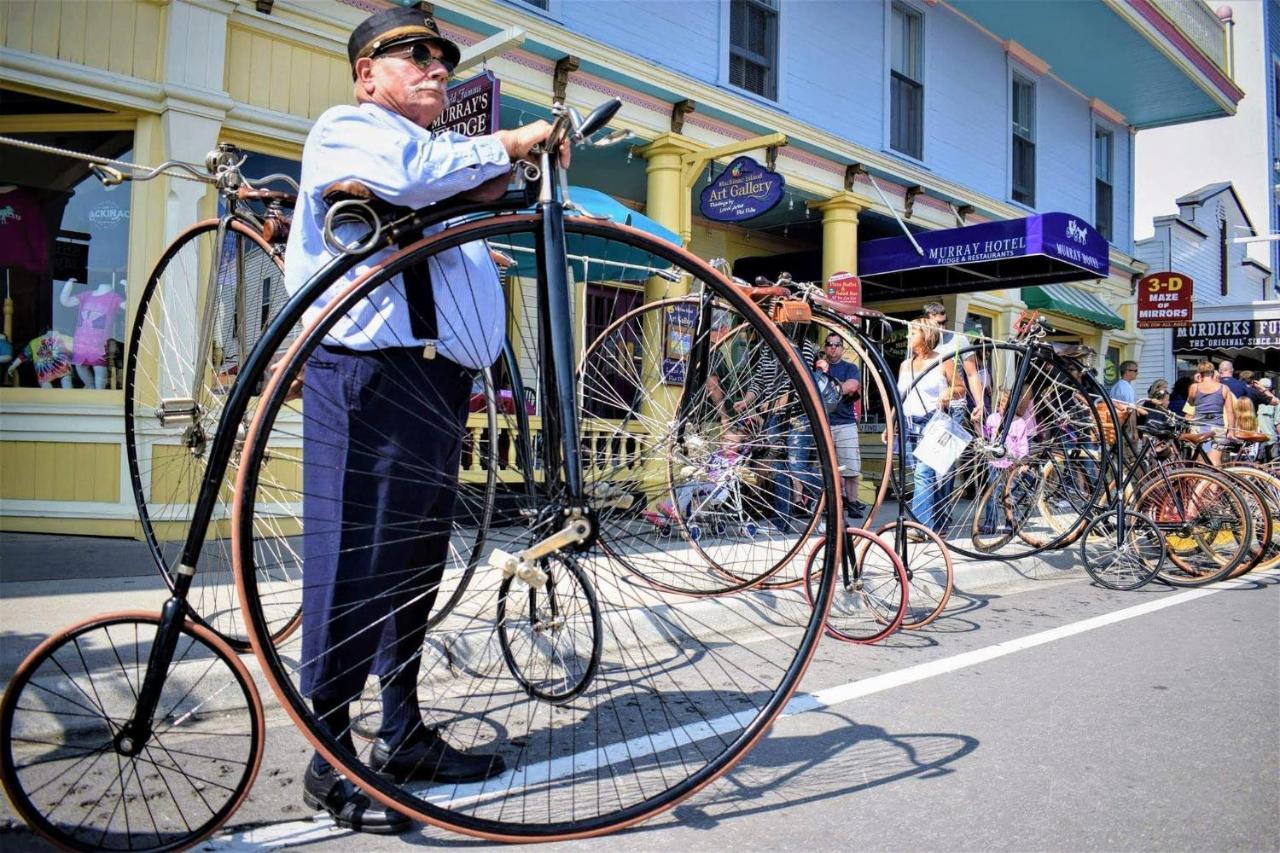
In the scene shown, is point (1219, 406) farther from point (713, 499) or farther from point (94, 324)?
point (94, 324)

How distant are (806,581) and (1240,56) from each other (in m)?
29.8

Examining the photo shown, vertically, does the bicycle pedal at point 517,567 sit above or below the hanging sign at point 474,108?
below

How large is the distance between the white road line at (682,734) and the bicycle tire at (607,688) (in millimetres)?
12

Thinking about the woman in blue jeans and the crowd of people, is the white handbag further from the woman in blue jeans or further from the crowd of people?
the crowd of people

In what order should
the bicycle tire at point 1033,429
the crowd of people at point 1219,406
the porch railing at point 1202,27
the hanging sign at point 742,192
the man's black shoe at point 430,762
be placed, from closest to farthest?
1. the man's black shoe at point 430,762
2. the bicycle tire at point 1033,429
3. the crowd of people at point 1219,406
4. the hanging sign at point 742,192
5. the porch railing at point 1202,27

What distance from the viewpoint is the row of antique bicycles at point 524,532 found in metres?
2.07

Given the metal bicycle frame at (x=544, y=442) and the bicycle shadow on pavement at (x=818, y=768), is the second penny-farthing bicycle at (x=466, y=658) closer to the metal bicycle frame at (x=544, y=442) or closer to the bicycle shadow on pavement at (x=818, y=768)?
the metal bicycle frame at (x=544, y=442)

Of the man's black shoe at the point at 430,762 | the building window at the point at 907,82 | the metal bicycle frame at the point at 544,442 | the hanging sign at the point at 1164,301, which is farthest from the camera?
the hanging sign at the point at 1164,301

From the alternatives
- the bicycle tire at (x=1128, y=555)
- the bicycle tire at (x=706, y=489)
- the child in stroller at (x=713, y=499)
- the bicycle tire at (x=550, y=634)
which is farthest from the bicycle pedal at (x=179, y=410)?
the bicycle tire at (x=1128, y=555)

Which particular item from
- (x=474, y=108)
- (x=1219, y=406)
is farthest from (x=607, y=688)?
(x=1219, y=406)

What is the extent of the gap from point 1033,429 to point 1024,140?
10606mm

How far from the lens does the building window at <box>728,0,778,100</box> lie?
33.9ft

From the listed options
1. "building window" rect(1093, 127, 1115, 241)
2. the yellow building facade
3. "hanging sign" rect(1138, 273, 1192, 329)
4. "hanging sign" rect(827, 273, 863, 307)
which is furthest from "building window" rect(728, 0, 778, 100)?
"hanging sign" rect(1138, 273, 1192, 329)

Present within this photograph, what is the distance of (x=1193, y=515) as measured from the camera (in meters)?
6.77
